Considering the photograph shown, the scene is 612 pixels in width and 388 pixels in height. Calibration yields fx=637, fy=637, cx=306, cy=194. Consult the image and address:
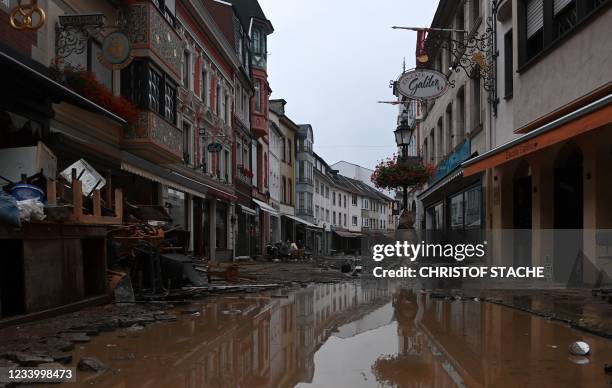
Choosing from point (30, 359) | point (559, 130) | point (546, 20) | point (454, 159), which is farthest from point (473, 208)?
point (30, 359)

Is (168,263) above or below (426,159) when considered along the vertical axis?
below

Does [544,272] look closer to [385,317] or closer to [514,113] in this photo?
[514,113]

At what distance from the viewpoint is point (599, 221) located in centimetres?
1081

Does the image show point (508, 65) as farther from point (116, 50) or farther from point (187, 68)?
point (187, 68)

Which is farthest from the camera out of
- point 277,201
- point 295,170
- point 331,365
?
point 295,170

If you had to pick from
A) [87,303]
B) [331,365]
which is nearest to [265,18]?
[87,303]

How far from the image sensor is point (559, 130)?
9.39m

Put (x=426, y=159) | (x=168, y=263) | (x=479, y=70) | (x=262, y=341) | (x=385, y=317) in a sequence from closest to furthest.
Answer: (x=262, y=341)
(x=385, y=317)
(x=168, y=263)
(x=479, y=70)
(x=426, y=159)

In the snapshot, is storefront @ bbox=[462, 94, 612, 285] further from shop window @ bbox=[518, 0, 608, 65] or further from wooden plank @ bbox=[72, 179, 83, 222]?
wooden plank @ bbox=[72, 179, 83, 222]

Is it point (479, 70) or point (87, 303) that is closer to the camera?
point (87, 303)

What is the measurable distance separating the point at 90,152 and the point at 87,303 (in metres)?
7.24

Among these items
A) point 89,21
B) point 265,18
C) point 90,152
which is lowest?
point 90,152

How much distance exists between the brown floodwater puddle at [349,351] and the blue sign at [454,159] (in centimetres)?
1265

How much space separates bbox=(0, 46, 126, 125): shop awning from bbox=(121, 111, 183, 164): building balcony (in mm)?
4588
